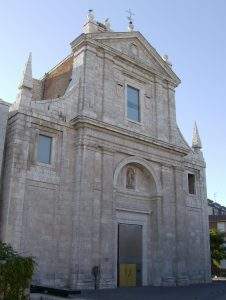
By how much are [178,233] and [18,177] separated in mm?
10570

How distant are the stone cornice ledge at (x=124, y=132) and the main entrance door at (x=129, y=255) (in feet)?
16.1

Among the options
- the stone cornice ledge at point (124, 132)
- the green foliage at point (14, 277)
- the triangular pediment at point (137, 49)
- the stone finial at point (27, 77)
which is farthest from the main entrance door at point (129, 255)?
the triangular pediment at point (137, 49)

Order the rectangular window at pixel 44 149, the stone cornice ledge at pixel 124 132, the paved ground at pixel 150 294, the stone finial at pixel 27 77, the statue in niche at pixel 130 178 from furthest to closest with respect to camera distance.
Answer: the statue in niche at pixel 130 178
the stone cornice ledge at pixel 124 132
the stone finial at pixel 27 77
the rectangular window at pixel 44 149
the paved ground at pixel 150 294

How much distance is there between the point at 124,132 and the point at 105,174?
273 cm

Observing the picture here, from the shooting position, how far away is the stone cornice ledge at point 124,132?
20516 millimetres

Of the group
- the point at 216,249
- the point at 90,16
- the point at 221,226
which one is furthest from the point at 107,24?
the point at 221,226

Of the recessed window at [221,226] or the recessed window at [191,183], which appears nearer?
the recessed window at [191,183]

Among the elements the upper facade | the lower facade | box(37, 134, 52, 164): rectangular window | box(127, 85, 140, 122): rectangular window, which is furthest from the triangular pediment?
box(37, 134, 52, 164): rectangular window

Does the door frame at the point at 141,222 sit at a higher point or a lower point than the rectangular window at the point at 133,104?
lower

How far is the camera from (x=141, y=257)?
2242 cm

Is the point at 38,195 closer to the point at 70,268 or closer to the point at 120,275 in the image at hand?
the point at 70,268

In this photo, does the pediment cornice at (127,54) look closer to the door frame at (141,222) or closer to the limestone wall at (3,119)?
the limestone wall at (3,119)

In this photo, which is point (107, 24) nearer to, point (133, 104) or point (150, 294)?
point (133, 104)

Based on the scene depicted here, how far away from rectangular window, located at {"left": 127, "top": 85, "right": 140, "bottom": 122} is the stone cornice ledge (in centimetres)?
168
